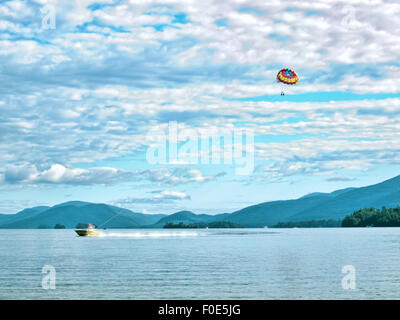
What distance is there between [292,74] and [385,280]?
225 ft

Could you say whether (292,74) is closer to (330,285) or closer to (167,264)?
(167,264)

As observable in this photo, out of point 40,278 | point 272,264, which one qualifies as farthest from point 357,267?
point 40,278

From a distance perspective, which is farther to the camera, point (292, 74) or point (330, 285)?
point (292, 74)

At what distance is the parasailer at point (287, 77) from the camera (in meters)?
129

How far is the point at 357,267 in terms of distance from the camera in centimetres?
9375

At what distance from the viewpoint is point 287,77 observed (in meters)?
130

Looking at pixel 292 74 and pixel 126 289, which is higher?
pixel 292 74

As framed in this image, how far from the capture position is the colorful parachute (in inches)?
5069

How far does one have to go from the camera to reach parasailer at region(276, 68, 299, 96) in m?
129

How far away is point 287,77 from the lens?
425ft

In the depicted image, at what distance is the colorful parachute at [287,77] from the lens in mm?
128750
